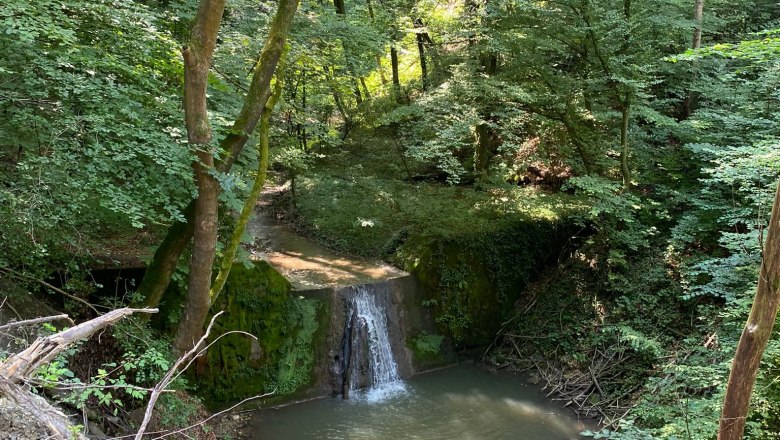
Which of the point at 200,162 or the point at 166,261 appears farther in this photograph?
the point at 166,261

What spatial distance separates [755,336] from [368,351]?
607 cm

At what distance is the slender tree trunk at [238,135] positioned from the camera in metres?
5.46

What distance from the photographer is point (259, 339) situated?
8047mm

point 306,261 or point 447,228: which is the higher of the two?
point 447,228

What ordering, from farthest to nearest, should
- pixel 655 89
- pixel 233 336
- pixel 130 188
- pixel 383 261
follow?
1. pixel 655 89
2. pixel 383 261
3. pixel 233 336
4. pixel 130 188

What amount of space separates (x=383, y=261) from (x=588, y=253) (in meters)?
4.38

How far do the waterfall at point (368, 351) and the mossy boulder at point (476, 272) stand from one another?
45.7 inches

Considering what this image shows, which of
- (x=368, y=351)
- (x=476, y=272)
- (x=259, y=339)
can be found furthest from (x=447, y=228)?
(x=259, y=339)

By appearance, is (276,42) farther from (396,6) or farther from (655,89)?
(655,89)

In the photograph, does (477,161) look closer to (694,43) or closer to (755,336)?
(694,43)

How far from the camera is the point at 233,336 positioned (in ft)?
25.4

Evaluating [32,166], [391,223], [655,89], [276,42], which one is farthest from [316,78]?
[655,89]

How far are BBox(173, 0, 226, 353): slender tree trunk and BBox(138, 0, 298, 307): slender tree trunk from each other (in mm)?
352

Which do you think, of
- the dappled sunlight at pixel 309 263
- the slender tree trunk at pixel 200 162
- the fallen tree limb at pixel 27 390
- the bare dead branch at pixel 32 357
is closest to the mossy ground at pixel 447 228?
the dappled sunlight at pixel 309 263
